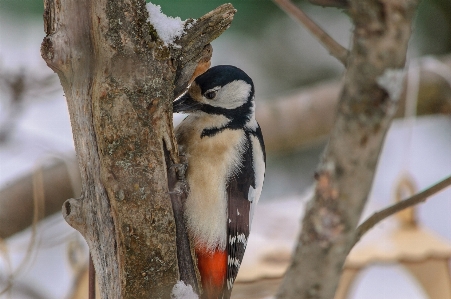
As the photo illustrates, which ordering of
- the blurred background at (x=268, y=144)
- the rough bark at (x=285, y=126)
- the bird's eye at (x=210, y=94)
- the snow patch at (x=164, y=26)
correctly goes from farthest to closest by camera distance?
the rough bark at (x=285, y=126) → the blurred background at (x=268, y=144) → the bird's eye at (x=210, y=94) → the snow patch at (x=164, y=26)

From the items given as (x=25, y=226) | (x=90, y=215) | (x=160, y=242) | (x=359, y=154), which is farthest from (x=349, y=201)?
(x=25, y=226)

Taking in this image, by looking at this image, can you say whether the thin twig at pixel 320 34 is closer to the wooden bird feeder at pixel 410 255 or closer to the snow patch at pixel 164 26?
the snow patch at pixel 164 26

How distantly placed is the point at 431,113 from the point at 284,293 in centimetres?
305

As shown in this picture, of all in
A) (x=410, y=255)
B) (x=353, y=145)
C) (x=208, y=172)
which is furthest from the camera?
(x=410, y=255)

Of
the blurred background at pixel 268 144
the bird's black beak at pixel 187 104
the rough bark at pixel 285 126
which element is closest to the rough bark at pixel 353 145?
the bird's black beak at pixel 187 104

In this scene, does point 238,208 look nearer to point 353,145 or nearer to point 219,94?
point 219,94

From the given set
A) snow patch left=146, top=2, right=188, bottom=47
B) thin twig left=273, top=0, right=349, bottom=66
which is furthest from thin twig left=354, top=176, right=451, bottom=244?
snow patch left=146, top=2, right=188, bottom=47

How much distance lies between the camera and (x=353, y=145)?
98 cm

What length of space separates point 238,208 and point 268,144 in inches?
69.1

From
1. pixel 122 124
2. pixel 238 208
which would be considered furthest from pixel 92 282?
pixel 238 208

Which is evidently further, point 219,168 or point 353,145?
point 219,168

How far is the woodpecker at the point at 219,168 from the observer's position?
1598mm

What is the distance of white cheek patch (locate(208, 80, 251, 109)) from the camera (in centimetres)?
170

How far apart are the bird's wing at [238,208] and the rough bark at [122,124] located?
409mm
